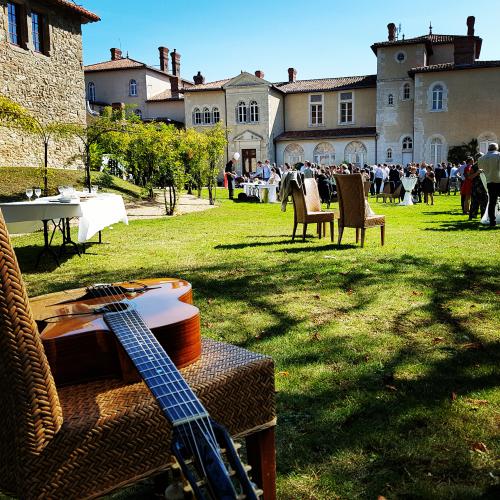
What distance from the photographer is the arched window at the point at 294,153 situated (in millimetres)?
36844

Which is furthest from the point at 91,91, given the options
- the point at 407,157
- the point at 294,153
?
the point at 407,157

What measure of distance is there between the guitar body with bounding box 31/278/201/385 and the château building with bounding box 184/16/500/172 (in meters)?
33.9

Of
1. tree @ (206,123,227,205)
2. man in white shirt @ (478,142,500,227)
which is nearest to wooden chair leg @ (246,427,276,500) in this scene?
man in white shirt @ (478,142,500,227)

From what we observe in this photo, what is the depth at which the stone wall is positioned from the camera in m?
17.6

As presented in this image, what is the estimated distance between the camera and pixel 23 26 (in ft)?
58.9

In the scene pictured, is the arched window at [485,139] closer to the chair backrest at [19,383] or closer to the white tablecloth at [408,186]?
the white tablecloth at [408,186]

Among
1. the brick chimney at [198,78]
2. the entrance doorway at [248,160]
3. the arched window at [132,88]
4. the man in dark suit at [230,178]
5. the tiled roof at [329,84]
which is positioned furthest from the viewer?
the brick chimney at [198,78]

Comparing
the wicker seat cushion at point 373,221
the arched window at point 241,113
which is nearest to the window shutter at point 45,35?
the wicker seat cushion at point 373,221

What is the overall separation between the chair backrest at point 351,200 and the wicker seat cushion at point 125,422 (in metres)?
5.97

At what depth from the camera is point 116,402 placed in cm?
133

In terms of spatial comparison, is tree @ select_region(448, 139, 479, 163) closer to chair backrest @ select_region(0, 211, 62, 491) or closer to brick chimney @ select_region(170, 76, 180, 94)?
brick chimney @ select_region(170, 76, 180, 94)

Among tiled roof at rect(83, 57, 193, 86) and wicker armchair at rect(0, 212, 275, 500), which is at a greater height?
tiled roof at rect(83, 57, 193, 86)

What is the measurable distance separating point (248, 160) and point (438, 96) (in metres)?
13.6

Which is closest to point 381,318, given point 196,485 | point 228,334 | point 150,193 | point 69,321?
point 228,334
